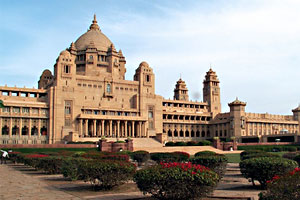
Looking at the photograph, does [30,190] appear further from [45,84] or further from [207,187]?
[45,84]

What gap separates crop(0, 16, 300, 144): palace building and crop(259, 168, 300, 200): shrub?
60370 millimetres

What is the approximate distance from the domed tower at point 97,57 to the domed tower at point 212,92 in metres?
25.8

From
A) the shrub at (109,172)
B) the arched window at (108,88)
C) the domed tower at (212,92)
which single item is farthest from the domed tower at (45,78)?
the shrub at (109,172)

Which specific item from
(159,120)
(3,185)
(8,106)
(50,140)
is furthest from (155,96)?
(3,185)

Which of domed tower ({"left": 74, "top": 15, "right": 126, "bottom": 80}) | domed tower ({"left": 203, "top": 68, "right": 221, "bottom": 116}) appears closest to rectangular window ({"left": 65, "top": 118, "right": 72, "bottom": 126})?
domed tower ({"left": 74, "top": 15, "right": 126, "bottom": 80})

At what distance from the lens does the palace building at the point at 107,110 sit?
69250 mm

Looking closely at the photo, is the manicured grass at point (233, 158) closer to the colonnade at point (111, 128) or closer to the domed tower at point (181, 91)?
the colonnade at point (111, 128)

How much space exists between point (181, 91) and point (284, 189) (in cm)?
10345

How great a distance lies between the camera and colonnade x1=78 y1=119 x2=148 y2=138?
7219cm

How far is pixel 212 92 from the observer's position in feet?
322

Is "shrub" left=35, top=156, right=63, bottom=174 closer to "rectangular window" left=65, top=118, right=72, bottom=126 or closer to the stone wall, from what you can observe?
the stone wall

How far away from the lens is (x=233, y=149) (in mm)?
59562

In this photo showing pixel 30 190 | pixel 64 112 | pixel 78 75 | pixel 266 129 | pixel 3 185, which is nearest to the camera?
pixel 30 190

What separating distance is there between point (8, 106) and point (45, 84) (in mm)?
20717
